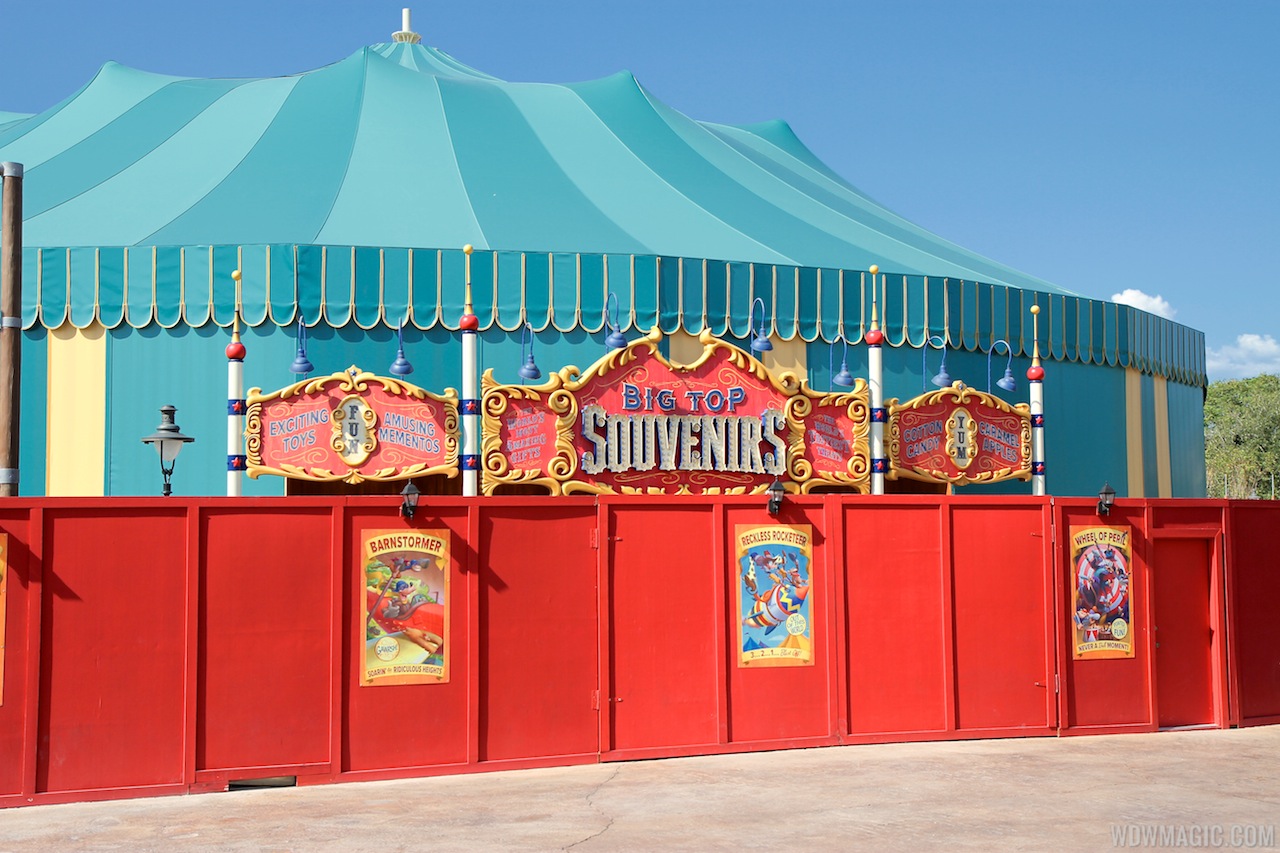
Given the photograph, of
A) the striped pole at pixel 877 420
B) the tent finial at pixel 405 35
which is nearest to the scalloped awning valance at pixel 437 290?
the striped pole at pixel 877 420

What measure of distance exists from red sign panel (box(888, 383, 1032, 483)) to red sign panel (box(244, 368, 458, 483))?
4.24 meters

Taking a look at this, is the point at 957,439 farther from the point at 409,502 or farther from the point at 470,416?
the point at 409,502

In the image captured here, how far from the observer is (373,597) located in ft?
34.1

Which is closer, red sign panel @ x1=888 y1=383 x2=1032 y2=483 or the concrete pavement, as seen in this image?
the concrete pavement

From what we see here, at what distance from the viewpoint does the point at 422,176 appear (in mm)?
16484

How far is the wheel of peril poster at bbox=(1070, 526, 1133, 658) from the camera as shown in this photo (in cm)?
1239

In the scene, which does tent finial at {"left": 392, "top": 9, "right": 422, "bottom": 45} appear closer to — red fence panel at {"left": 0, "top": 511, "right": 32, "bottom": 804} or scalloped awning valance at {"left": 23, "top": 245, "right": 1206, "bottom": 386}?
scalloped awning valance at {"left": 23, "top": 245, "right": 1206, "bottom": 386}

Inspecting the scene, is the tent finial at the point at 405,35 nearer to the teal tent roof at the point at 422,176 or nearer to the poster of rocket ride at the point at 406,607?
the teal tent roof at the point at 422,176

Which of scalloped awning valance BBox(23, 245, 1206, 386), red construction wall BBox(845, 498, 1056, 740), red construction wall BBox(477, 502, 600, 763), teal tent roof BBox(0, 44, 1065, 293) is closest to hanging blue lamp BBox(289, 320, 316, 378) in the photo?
scalloped awning valance BBox(23, 245, 1206, 386)

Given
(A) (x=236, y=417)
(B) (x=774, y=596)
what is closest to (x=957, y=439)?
(B) (x=774, y=596)

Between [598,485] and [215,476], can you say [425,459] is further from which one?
[215,476]

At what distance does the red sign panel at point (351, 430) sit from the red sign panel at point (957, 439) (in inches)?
167

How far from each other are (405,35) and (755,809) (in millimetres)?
17541

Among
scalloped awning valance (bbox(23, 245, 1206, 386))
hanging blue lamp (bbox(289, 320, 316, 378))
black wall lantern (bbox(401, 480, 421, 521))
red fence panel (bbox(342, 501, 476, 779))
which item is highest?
→ scalloped awning valance (bbox(23, 245, 1206, 386))
